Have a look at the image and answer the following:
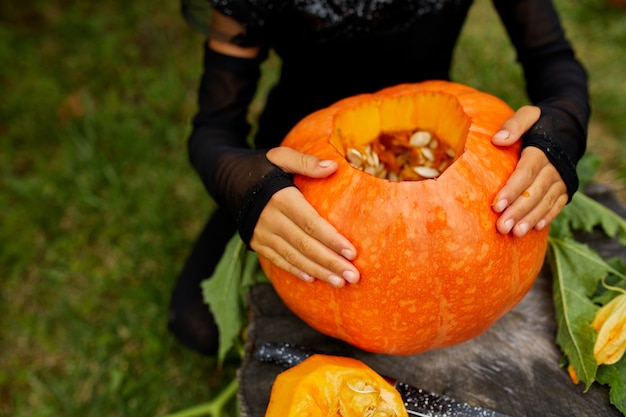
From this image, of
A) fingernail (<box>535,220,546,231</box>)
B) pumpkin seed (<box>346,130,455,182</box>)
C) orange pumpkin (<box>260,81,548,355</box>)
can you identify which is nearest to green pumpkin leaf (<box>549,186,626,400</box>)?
orange pumpkin (<box>260,81,548,355</box>)

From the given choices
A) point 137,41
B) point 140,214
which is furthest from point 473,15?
point 140,214

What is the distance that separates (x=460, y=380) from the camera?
4.00 ft

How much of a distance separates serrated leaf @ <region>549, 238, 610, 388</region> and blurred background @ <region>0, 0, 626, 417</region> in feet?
3.44

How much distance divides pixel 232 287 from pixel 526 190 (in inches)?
29.1

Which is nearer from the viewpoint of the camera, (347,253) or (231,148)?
(347,253)

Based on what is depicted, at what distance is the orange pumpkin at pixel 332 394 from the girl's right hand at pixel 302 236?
16 centimetres

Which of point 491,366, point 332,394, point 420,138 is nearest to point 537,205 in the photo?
point 420,138

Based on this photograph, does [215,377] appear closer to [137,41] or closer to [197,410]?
[197,410]

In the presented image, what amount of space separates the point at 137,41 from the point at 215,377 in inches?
77.8

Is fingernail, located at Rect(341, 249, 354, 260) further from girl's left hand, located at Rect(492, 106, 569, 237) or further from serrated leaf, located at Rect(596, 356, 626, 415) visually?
serrated leaf, located at Rect(596, 356, 626, 415)

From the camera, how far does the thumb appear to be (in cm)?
104

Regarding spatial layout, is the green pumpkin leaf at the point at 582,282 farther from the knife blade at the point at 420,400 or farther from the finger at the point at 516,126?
the finger at the point at 516,126

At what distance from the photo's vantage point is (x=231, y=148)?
4.37ft

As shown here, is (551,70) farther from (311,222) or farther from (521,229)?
(311,222)
